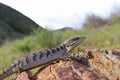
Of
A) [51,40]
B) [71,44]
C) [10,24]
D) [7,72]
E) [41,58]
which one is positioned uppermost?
[10,24]

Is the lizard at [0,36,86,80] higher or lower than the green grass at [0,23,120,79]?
lower

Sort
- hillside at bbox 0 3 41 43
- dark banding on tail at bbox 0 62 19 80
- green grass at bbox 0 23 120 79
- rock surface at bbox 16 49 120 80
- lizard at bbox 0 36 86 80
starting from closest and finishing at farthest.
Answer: rock surface at bbox 16 49 120 80
lizard at bbox 0 36 86 80
dark banding on tail at bbox 0 62 19 80
green grass at bbox 0 23 120 79
hillside at bbox 0 3 41 43

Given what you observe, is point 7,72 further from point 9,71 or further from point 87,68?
point 87,68

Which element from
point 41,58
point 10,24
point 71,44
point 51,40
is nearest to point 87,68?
point 41,58

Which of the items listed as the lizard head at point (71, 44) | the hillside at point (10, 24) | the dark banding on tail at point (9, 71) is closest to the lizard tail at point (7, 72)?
the dark banding on tail at point (9, 71)

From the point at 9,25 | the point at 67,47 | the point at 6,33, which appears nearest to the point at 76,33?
the point at 67,47

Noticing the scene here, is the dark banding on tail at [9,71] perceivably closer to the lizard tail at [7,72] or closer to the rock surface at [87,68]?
the lizard tail at [7,72]

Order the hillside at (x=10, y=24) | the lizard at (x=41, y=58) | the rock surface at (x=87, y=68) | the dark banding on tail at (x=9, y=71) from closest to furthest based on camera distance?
the rock surface at (x=87, y=68) → the lizard at (x=41, y=58) → the dark banding on tail at (x=9, y=71) → the hillside at (x=10, y=24)

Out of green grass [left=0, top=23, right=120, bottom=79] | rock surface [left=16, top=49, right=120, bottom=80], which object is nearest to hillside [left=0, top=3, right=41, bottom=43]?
green grass [left=0, top=23, right=120, bottom=79]

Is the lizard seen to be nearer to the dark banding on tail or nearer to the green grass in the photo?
the dark banding on tail
